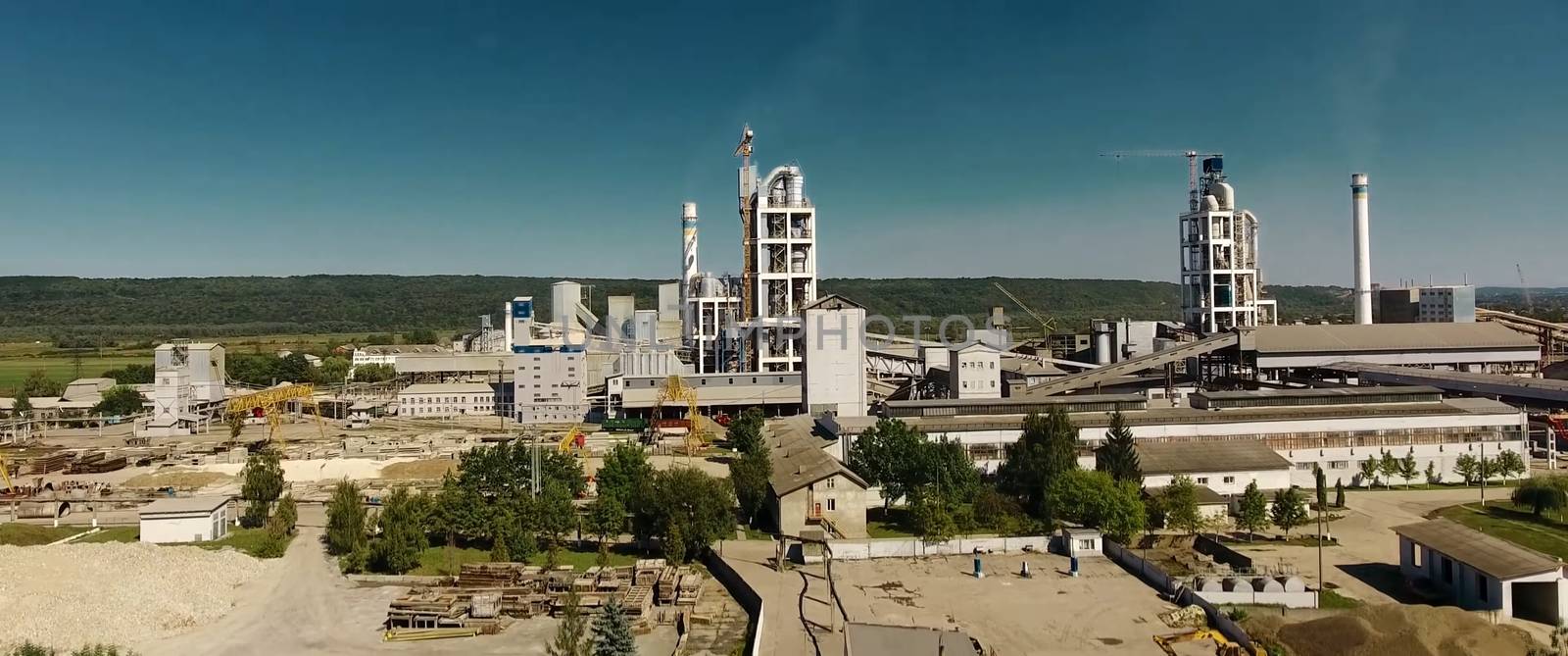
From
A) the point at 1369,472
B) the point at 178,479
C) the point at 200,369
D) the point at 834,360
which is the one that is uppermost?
the point at 834,360

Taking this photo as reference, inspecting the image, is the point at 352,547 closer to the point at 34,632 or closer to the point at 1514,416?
the point at 34,632

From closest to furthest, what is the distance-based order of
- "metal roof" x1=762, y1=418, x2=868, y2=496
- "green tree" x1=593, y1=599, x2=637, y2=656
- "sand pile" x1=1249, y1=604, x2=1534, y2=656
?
"green tree" x1=593, y1=599, x2=637, y2=656
"sand pile" x1=1249, y1=604, x2=1534, y2=656
"metal roof" x1=762, y1=418, x2=868, y2=496

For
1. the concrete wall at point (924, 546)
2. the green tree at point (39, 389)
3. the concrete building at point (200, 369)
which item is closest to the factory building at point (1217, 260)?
the concrete wall at point (924, 546)

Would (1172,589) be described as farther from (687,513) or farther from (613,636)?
(613,636)

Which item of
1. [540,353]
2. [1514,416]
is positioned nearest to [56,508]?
[540,353]

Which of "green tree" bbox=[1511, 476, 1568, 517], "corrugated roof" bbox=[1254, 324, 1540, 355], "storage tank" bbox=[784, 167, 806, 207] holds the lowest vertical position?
"green tree" bbox=[1511, 476, 1568, 517]

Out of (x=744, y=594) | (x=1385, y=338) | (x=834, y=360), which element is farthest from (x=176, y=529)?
(x=1385, y=338)

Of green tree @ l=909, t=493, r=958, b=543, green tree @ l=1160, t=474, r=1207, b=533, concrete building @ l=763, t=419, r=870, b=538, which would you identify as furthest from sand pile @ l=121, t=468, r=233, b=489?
green tree @ l=1160, t=474, r=1207, b=533

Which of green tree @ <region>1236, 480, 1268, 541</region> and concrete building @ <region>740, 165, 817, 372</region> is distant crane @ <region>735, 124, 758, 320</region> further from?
green tree @ <region>1236, 480, 1268, 541</region>
